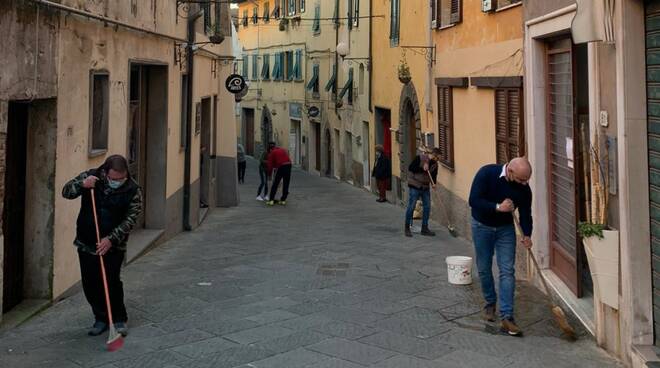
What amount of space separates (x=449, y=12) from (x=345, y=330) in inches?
337

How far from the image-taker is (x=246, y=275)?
9148 mm

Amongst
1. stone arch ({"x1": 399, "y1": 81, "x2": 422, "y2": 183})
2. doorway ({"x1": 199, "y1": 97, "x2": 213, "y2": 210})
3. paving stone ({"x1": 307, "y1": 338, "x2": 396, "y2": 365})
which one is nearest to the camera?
paving stone ({"x1": 307, "y1": 338, "x2": 396, "y2": 365})

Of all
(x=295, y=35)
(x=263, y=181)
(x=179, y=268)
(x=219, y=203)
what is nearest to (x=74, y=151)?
(x=179, y=268)

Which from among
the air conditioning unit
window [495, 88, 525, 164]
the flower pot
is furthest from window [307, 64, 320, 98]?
the flower pot

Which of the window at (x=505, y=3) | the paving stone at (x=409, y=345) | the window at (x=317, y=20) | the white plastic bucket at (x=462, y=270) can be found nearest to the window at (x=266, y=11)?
the window at (x=317, y=20)

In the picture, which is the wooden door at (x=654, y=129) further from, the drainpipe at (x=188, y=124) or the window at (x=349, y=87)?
the window at (x=349, y=87)

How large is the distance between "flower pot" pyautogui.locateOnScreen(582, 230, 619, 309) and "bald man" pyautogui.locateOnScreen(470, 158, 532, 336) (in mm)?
787

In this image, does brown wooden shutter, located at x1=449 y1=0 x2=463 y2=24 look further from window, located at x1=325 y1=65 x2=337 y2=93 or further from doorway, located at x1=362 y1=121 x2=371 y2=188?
window, located at x1=325 y1=65 x2=337 y2=93

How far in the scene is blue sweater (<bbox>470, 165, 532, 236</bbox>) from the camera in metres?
6.41

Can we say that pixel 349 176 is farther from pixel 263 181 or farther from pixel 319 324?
pixel 319 324

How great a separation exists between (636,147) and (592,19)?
1034 millimetres

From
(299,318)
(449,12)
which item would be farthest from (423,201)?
(299,318)

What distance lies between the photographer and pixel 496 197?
648 cm

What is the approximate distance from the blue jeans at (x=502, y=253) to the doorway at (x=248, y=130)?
38303 mm
